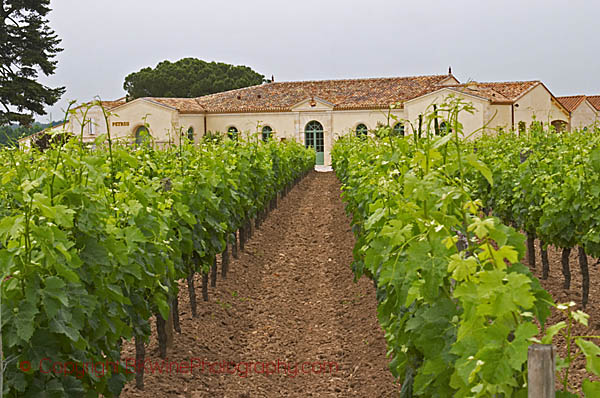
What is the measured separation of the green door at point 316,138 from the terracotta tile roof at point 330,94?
4.50 feet

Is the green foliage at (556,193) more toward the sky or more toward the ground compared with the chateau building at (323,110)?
more toward the ground

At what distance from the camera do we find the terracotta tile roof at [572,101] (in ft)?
113

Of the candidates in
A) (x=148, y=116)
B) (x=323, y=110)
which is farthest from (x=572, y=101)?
(x=148, y=116)

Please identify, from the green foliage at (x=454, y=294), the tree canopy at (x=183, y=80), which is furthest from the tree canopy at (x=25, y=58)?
the green foliage at (x=454, y=294)

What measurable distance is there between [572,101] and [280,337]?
34925 mm

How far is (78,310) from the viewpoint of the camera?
2.71 meters

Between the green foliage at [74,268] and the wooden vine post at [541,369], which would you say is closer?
the wooden vine post at [541,369]

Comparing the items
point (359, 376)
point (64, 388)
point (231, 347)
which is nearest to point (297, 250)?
point (231, 347)

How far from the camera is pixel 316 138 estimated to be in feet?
108

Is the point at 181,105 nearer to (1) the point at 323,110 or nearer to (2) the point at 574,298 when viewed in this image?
(1) the point at 323,110

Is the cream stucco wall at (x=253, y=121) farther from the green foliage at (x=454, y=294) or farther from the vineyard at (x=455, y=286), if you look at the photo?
the green foliage at (x=454, y=294)

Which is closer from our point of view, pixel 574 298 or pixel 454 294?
pixel 454 294

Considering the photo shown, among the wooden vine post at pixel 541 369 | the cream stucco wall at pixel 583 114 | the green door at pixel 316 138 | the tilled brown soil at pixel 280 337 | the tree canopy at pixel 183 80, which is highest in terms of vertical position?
the tree canopy at pixel 183 80

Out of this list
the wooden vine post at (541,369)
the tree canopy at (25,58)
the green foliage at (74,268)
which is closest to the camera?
the wooden vine post at (541,369)
